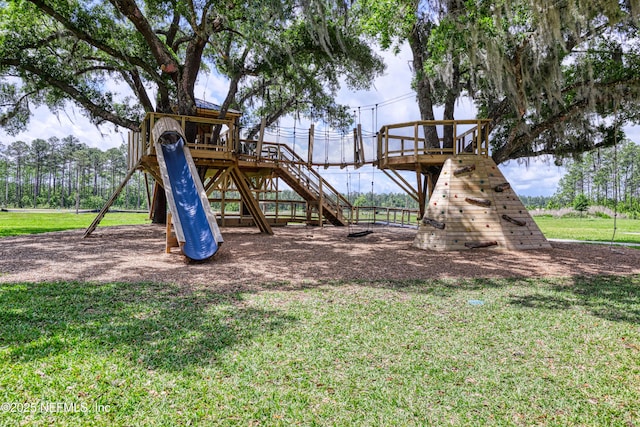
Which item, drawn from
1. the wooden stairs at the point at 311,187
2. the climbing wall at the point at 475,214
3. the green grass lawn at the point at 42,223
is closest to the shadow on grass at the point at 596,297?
the climbing wall at the point at 475,214

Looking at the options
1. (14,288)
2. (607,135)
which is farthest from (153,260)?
(607,135)

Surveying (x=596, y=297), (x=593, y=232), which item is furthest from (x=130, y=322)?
(x=593, y=232)

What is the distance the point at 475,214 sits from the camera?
941 cm

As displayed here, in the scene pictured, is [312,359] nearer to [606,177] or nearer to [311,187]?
[311,187]

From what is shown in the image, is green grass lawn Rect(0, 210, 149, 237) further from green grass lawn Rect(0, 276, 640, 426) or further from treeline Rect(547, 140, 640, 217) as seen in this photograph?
treeline Rect(547, 140, 640, 217)

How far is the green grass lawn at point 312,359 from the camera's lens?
2186mm

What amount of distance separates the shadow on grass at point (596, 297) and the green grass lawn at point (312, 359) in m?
0.04

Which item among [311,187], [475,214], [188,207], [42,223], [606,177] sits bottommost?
[42,223]

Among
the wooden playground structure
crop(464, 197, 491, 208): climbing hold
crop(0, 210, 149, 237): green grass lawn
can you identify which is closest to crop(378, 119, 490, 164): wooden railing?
the wooden playground structure

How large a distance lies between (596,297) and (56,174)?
256 ft

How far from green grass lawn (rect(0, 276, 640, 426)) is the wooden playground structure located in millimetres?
5492

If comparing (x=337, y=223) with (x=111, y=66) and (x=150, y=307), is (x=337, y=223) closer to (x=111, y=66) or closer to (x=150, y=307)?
(x=111, y=66)

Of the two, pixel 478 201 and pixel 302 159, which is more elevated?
pixel 302 159

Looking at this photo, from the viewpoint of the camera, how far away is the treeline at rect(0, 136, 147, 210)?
5703cm
